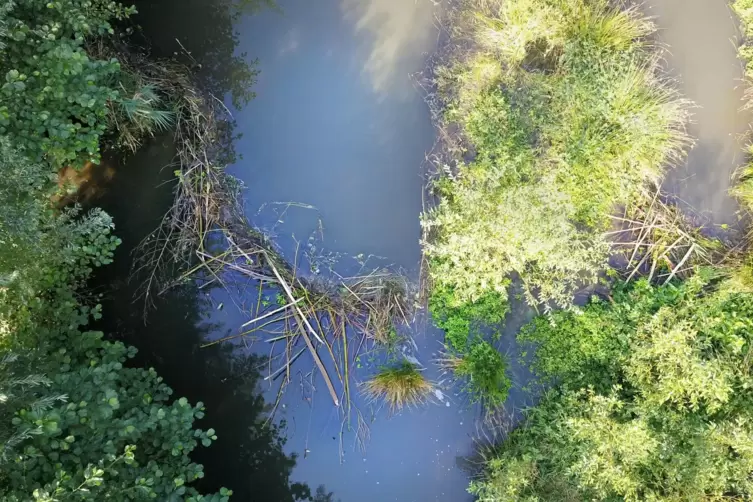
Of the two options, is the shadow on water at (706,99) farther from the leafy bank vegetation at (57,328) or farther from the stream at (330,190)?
the leafy bank vegetation at (57,328)

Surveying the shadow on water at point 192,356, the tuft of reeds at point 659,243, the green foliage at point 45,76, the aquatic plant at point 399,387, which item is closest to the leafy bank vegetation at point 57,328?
the green foliage at point 45,76

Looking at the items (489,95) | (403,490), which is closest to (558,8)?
(489,95)

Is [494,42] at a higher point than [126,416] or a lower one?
higher

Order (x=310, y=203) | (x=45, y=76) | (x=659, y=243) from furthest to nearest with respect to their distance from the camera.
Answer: (x=310, y=203)
(x=659, y=243)
(x=45, y=76)

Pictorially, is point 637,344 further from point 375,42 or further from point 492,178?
point 375,42

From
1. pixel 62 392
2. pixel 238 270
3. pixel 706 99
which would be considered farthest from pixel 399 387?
pixel 706 99

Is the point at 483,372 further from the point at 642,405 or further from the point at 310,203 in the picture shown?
the point at 310,203
